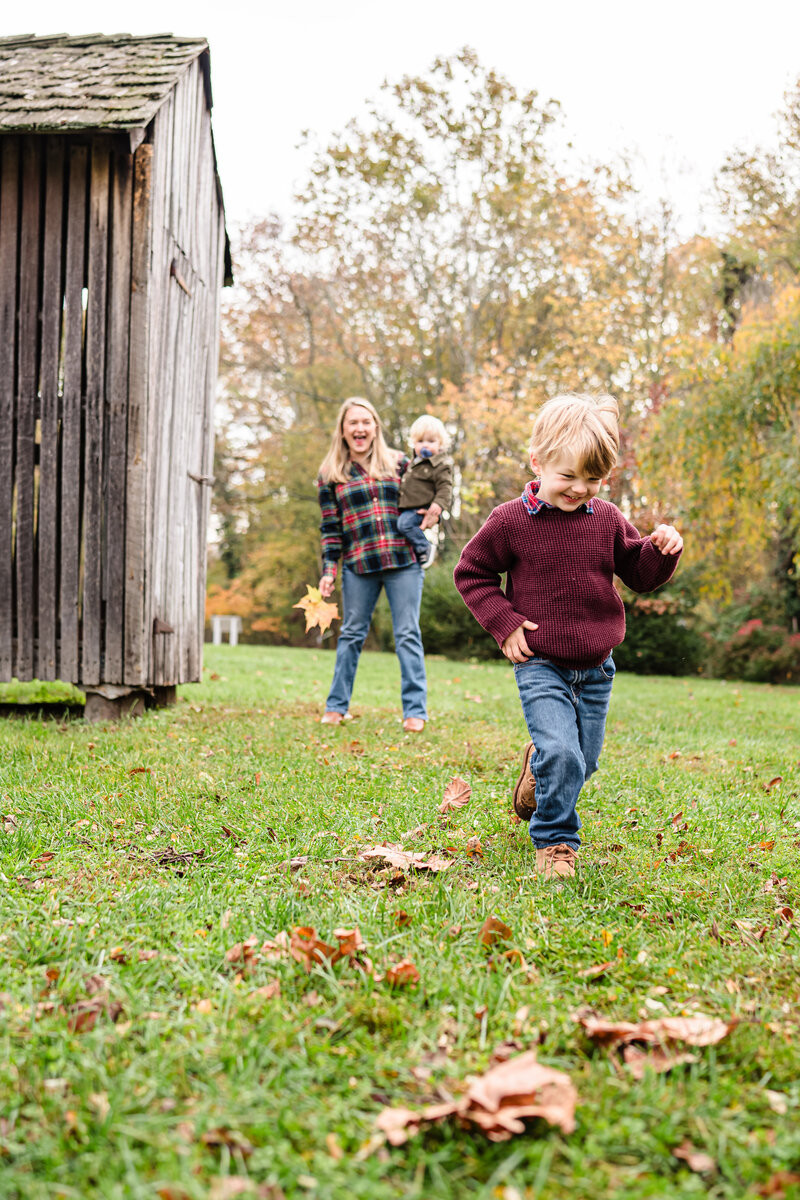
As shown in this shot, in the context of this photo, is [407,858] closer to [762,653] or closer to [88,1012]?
[88,1012]

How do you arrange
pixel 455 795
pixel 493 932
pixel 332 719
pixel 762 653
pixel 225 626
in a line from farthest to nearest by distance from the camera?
1. pixel 225 626
2. pixel 762 653
3. pixel 332 719
4. pixel 455 795
5. pixel 493 932

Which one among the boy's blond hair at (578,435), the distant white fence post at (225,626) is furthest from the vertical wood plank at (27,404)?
the distant white fence post at (225,626)

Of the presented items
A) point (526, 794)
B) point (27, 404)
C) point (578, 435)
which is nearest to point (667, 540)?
point (578, 435)

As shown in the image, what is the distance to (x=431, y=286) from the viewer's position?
20.2 meters

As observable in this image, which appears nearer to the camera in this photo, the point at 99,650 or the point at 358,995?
the point at 358,995

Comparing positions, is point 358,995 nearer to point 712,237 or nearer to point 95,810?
point 95,810

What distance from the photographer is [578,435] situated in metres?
2.87

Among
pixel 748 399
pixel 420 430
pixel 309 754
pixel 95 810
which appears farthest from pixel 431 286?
pixel 95 810

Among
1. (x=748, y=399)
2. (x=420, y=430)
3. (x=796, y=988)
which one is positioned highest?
(x=748, y=399)

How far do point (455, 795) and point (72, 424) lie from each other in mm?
3755

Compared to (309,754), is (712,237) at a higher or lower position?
higher

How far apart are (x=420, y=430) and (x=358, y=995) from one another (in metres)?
4.42

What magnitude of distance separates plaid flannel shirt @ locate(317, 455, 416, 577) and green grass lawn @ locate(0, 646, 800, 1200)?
1948mm

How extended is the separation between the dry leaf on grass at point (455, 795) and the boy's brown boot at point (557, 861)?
783 mm
